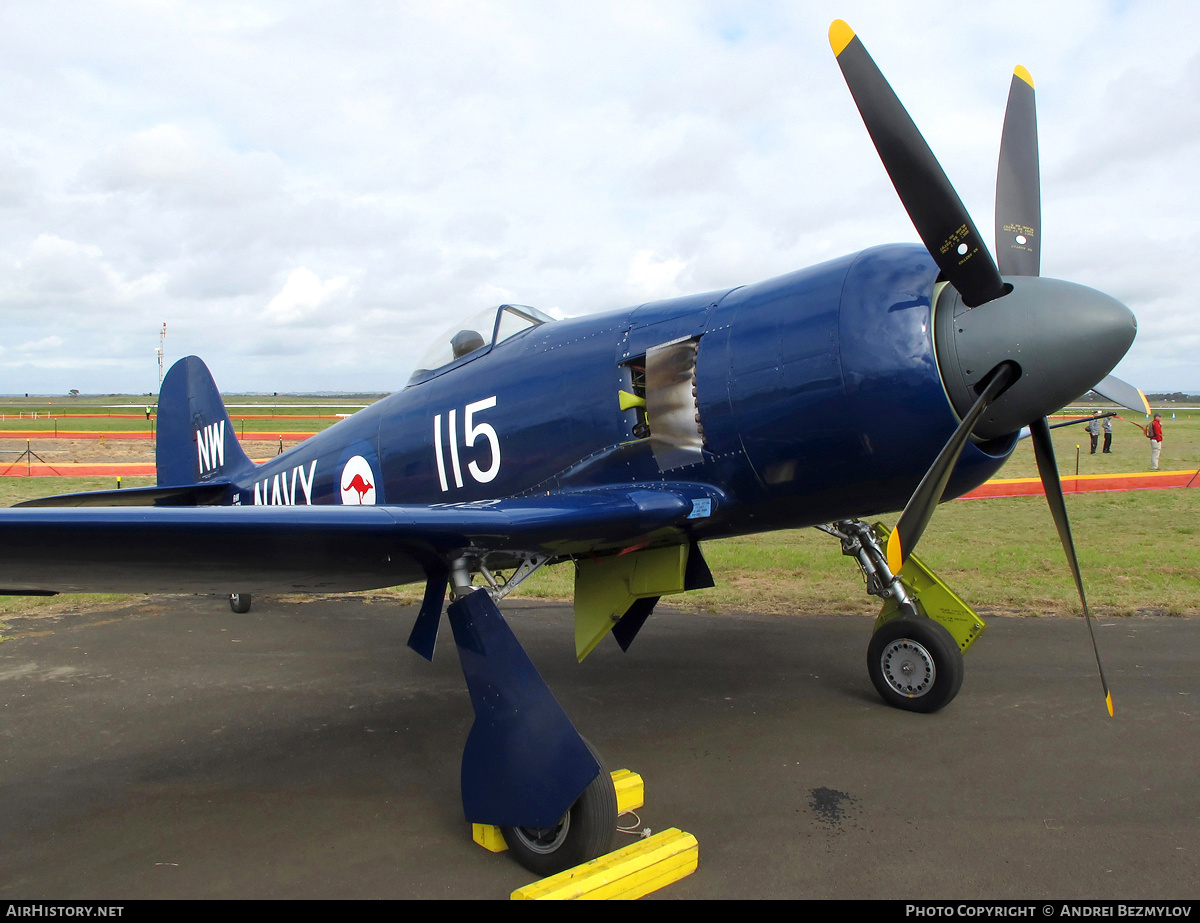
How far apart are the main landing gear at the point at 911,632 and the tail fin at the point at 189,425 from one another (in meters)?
6.25

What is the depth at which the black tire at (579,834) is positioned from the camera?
3238 millimetres

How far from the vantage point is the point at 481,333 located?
516cm

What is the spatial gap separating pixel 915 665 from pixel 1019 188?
9.19ft

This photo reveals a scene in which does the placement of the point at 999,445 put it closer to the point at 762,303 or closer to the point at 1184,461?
the point at 762,303

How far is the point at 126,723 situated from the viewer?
4969mm

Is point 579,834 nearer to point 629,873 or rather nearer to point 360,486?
point 629,873

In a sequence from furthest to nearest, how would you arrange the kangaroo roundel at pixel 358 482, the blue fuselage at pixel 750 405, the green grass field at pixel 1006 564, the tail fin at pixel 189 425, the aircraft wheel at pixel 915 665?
the tail fin at pixel 189 425 → the green grass field at pixel 1006 564 → the kangaroo roundel at pixel 358 482 → the aircraft wheel at pixel 915 665 → the blue fuselage at pixel 750 405

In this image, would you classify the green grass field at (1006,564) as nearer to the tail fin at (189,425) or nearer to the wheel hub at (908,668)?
the tail fin at (189,425)

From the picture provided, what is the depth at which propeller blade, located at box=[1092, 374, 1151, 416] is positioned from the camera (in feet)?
14.2

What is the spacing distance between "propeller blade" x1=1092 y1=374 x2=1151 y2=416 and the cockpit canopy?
3268 mm

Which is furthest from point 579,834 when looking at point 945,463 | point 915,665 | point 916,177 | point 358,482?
point 358,482

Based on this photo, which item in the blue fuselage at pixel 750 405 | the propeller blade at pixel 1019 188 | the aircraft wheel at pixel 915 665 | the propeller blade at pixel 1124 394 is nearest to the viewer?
the blue fuselage at pixel 750 405

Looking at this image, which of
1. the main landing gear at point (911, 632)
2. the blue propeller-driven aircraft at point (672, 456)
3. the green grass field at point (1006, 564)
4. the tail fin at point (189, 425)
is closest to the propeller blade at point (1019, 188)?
the blue propeller-driven aircraft at point (672, 456)
